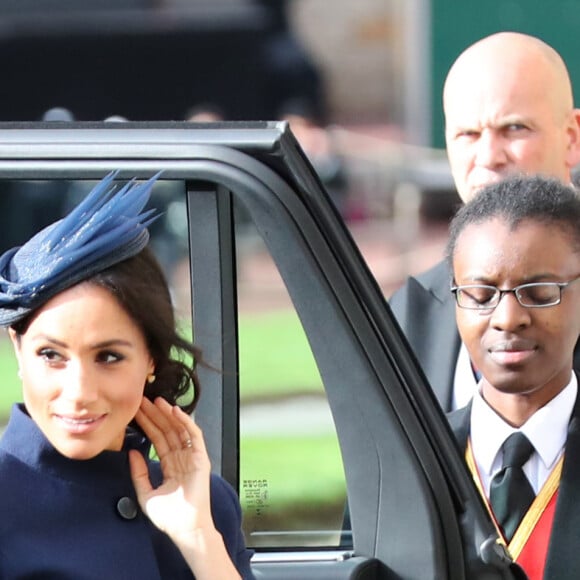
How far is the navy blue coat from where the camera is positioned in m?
1.95

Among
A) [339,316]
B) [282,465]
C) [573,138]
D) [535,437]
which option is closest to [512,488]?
[535,437]

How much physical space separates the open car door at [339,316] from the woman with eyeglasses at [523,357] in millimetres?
273

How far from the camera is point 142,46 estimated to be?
15969 mm

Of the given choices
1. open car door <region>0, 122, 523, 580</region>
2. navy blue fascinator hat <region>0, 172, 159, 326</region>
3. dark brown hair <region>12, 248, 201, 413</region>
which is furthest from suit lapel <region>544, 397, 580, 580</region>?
navy blue fascinator hat <region>0, 172, 159, 326</region>

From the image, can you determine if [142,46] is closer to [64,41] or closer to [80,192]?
[64,41]

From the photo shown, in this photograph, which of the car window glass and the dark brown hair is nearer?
the dark brown hair

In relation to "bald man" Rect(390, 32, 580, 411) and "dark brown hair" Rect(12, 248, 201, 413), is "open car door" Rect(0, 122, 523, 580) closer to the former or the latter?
"dark brown hair" Rect(12, 248, 201, 413)

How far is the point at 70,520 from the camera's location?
2.00m

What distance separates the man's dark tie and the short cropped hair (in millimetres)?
329

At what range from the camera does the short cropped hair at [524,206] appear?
8.65 ft

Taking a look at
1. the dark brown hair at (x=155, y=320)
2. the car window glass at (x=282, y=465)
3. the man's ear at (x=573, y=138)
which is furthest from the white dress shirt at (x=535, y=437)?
the man's ear at (x=573, y=138)

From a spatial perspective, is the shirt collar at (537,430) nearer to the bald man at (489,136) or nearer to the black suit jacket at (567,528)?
the black suit jacket at (567,528)

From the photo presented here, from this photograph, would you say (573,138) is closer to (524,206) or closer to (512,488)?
(524,206)

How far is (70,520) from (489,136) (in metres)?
1.56
